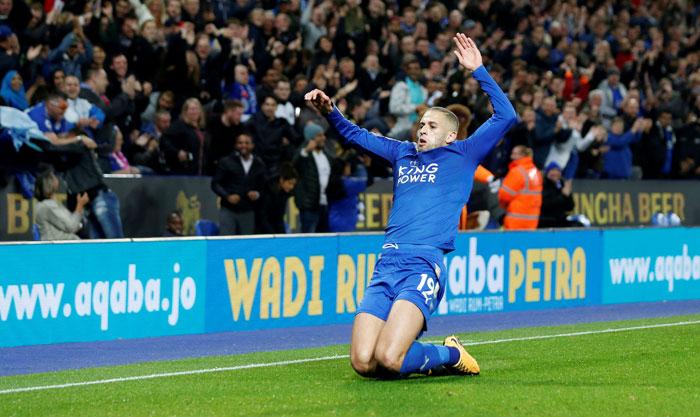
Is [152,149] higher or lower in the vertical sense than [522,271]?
higher

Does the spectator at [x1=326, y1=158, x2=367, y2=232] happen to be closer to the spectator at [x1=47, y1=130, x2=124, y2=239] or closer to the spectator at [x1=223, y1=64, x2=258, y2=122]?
the spectator at [x1=223, y1=64, x2=258, y2=122]

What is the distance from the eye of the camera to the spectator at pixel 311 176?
698 inches

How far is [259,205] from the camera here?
16953 millimetres

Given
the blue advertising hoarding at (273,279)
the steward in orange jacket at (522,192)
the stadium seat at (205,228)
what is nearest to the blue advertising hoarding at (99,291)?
the blue advertising hoarding at (273,279)

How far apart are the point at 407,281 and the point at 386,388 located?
82 cm

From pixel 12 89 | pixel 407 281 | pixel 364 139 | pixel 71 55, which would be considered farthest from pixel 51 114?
pixel 407 281

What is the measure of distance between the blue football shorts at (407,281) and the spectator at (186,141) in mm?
8071

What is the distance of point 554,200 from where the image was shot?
20375 millimetres

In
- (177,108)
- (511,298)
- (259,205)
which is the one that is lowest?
(511,298)

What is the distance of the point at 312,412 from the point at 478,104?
1343 cm

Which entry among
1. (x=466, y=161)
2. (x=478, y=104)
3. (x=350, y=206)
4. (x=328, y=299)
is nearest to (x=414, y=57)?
(x=478, y=104)

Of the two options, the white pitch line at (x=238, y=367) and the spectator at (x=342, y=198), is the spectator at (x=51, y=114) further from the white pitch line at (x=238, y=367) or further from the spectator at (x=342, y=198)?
the white pitch line at (x=238, y=367)

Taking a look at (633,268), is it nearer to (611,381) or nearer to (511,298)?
(511,298)

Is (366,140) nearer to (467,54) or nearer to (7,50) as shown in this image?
(467,54)
